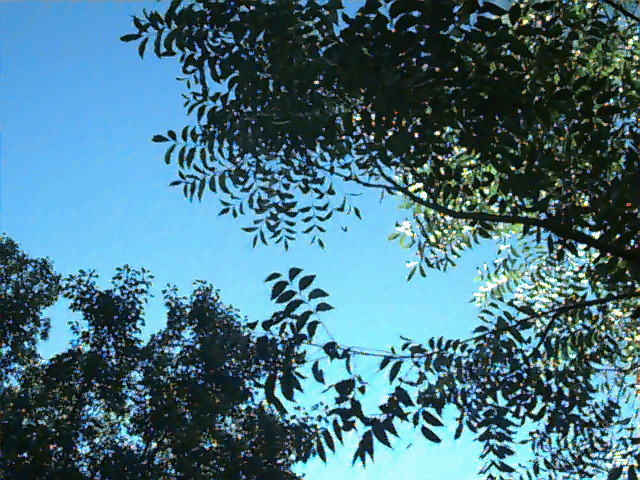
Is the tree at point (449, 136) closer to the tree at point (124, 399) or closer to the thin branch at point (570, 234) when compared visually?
the thin branch at point (570, 234)

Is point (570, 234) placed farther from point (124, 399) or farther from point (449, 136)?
point (124, 399)

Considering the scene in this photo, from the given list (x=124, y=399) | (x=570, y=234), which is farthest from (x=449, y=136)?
(x=124, y=399)

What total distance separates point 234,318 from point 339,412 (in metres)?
12.0

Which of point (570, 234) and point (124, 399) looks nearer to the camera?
point (570, 234)

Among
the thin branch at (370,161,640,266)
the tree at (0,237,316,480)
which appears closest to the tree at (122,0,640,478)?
the thin branch at (370,161,640,266)

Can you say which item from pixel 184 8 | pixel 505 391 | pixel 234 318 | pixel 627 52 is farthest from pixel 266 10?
pixel 234 318

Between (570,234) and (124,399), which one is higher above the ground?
(124,399)

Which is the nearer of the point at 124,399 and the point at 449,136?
the point at 449,136

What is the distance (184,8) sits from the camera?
5.64m

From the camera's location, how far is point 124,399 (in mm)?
14891

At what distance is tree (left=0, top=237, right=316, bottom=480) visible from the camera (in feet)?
40.2

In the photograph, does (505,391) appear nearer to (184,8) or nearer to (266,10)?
(266,10)

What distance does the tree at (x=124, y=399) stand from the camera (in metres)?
12.2

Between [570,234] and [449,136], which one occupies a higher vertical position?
[449,136]
